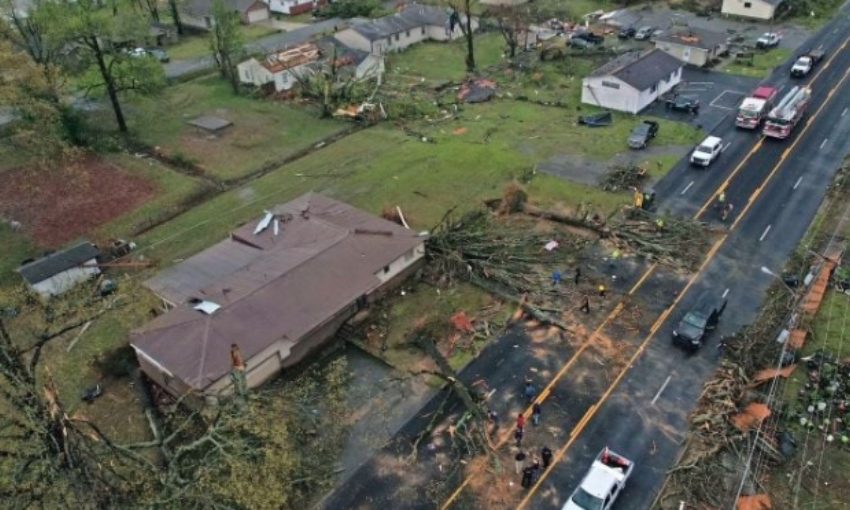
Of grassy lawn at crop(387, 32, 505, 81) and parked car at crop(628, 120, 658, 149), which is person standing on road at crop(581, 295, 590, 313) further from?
grassy lawn at crop(387, 32, 505, 81)

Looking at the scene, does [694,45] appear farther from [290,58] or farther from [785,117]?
[290,58]

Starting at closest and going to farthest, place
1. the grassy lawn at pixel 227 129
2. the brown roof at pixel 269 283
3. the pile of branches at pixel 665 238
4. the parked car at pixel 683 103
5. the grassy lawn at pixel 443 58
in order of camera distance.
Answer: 1. the brown roof at pixel 269 283
2. the pile of branches at pixel 665 238
3. the grassy lawn at pixel 227 129
4. the parked car at pixel 683 103
5. the grassy lawn at pixel 443 58

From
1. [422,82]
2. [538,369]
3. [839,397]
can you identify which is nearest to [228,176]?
[422,82]

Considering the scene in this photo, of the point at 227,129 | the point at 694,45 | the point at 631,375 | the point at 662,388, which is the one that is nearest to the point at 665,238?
the point at 631,375

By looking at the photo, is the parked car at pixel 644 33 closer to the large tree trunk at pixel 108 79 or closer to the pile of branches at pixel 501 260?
the pile of branches at pixel 501 260

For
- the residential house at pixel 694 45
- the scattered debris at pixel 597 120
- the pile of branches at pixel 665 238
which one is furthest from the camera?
the residential house at pixel 694 45

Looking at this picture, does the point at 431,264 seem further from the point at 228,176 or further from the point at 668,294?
the point at 228,176

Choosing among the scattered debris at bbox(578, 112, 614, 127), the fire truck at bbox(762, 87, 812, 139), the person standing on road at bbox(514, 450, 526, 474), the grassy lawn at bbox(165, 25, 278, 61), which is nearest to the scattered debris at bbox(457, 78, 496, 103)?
the scattered debris at bbox(578, 112, 614, 127)

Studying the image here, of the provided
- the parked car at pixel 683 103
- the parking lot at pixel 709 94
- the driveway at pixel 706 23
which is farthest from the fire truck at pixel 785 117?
the driveway at pixel 706 23
